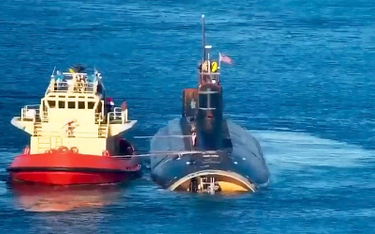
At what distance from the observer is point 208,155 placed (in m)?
66.0

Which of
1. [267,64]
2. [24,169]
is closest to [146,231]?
[24,169]

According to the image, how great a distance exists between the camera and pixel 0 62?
100125 millimetres

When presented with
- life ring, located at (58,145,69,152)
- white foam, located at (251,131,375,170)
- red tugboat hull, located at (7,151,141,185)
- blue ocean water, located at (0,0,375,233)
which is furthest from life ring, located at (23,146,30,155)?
white foam, located at (251,131,375,170)

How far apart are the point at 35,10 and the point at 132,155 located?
59.8 metres

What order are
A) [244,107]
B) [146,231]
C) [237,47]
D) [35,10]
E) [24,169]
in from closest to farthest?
1. [146,231]
2. [24,169]
3. [244,107]
4. [237,47]
5. [35,10]

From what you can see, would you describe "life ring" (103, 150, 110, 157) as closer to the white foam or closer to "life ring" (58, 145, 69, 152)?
"life ring" (58, 145, 69, 152)

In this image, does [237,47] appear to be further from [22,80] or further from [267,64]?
[22,80]

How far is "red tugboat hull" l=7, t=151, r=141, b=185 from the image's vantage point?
212 feet

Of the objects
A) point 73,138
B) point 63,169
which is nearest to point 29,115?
point 73,138

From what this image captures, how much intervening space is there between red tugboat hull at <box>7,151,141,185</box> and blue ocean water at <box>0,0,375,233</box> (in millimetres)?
753

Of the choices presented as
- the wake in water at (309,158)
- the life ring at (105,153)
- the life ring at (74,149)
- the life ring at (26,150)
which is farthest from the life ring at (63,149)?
the wake in water at (309,158)

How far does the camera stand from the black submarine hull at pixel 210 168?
64.0m

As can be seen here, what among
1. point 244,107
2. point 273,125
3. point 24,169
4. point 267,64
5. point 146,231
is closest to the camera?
point 146,231

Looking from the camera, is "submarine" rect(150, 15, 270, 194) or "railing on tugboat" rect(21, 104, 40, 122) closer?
"submarine" rect(150, 15, 270, 194)
